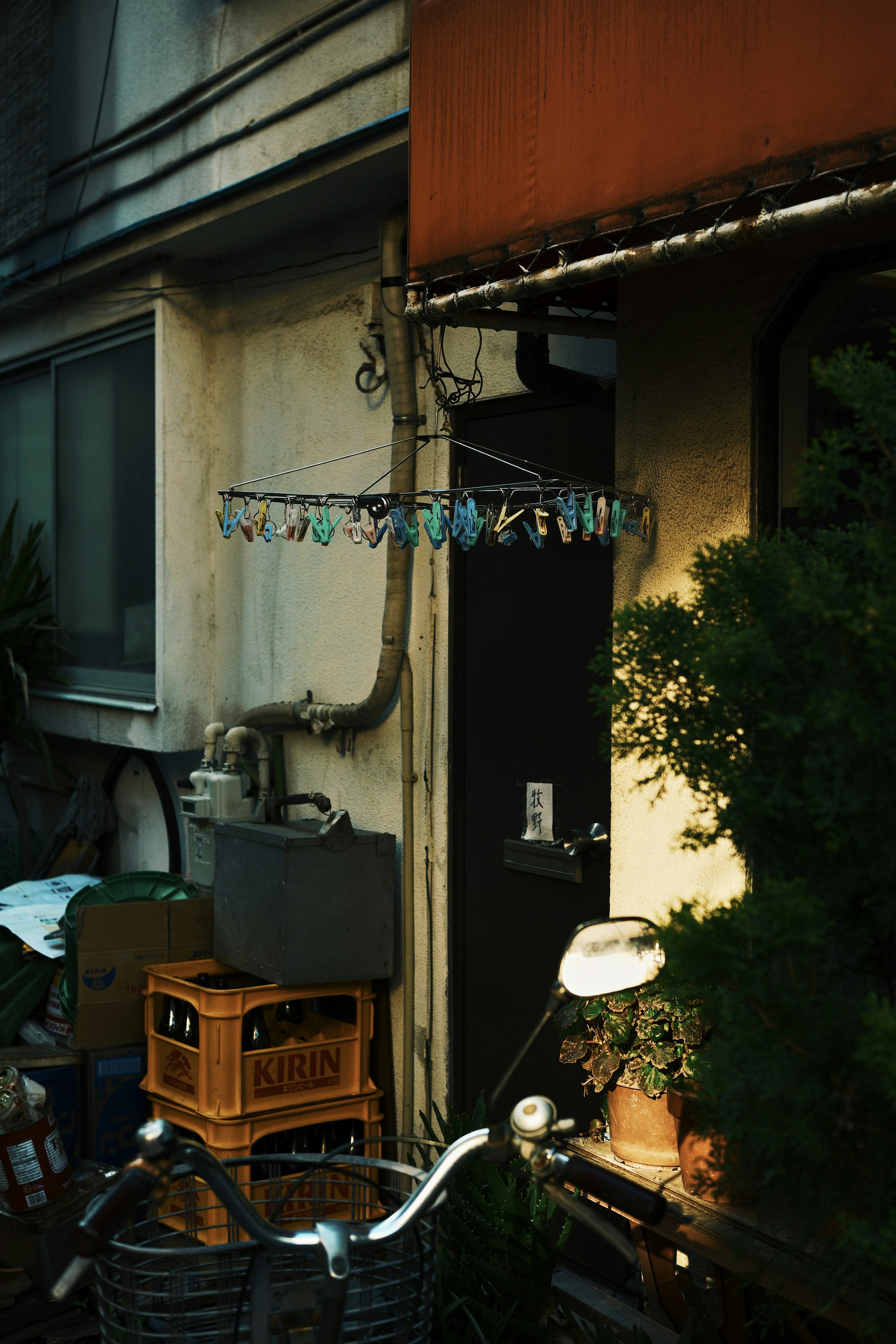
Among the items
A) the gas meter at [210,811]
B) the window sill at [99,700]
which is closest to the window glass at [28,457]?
the window sill at [99,700]

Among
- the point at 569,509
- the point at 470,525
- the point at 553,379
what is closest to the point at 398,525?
the point at 470,525

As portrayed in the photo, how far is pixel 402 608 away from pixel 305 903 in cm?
124

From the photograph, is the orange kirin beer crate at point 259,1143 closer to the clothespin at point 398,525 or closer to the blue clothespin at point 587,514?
the clothespin at point 398,525

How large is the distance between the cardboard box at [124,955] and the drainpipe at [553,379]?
8.37 ft

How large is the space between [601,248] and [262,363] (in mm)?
3056

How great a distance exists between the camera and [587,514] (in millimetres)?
3244

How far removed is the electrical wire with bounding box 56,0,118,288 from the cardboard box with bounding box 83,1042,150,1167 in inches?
162

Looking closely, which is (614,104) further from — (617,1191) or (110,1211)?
(110,1211)

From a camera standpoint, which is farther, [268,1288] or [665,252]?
[665,252]

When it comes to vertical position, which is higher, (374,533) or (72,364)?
(72,364)

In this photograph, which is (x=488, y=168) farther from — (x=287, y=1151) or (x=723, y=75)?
(x=287, y=1151)

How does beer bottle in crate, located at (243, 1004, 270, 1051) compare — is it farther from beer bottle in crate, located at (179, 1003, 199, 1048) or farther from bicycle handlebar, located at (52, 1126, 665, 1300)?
bicycle handlebar, located at (52, 1126, 665, 1300)

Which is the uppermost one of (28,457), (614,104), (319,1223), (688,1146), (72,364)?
(72,364)

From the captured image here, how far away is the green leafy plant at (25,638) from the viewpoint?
6.76m
